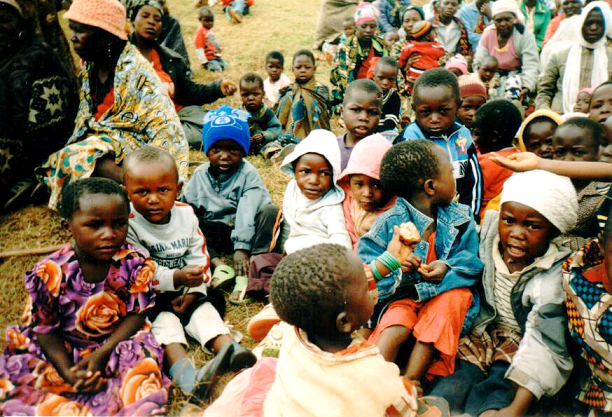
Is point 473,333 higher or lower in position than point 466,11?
lower

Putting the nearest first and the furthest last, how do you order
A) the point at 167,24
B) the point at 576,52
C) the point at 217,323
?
the point at 217,323
the point at 576,52
the point at 167,24

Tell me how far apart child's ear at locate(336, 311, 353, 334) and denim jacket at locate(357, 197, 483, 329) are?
0.77 m

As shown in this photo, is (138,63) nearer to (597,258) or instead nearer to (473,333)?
(473,333)

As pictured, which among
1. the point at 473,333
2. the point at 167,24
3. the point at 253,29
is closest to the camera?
the point at 473,333

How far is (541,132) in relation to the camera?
3473 millimetres

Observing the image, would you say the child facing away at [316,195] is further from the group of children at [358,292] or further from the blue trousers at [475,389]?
the blue trousers at [475,389]

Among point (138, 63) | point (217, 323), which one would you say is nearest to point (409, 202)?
point (217, 323)

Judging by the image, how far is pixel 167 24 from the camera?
7.04 m

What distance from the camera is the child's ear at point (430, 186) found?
2.59 metres

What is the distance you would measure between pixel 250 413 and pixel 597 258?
177 cm

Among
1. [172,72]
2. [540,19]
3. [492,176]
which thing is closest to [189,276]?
[492,176]

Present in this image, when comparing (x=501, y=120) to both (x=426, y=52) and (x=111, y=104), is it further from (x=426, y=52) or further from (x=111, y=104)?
(x=426, y=52)

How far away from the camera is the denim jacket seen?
2.52 m

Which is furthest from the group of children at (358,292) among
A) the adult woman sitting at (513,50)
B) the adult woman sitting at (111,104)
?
the adult woman sitting at (513,50)
